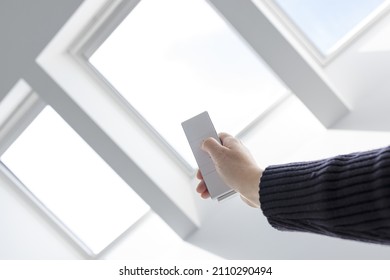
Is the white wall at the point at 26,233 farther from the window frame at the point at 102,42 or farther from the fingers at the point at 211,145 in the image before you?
the fingers at the point at 211,145

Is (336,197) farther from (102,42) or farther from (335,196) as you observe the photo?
(102,42)

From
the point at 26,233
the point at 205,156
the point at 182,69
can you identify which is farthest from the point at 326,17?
the point at 26,233

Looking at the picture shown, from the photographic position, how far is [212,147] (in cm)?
127

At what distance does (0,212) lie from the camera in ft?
11.7

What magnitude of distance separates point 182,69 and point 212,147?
172 centimetres

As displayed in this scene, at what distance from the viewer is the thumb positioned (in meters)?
1.24

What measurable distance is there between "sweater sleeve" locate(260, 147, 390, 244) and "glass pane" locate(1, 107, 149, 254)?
253cm

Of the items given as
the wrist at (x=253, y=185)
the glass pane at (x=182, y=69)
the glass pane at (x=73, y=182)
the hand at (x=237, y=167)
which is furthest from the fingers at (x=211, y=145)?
the glass pane at (x=73, y=182)

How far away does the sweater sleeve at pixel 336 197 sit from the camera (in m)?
0.75

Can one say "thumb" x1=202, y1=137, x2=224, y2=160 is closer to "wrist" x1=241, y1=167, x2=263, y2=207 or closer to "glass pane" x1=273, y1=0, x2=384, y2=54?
"wrist" x1=241, y1=167, x2=263, y2=207

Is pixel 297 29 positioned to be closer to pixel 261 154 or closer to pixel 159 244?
pixel 261 154

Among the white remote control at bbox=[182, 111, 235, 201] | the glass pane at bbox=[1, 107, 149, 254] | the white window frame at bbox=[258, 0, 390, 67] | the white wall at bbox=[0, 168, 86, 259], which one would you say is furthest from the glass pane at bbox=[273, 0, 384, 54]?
the white wall at bbox=[0, 168, 86, 259]

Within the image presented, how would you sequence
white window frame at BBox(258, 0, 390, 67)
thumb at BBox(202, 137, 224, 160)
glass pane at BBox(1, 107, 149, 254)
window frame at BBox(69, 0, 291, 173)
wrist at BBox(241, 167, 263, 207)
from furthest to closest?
glass pane at BBox(1, 107, 149, 254)
window frame at BBox(69, 0, 291, 173)
white window frame at BBox(258, 0, 390, 67)
thumb at BBox(202, 137, 224, 160)
wrist at BBox(241, 167, 263, 207)

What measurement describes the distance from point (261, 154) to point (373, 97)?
65 centimetres
